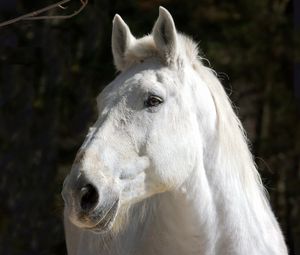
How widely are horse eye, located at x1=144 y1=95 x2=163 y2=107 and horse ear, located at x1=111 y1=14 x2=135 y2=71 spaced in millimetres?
313

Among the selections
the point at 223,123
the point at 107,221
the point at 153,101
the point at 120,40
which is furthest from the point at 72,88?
the point at 107,221

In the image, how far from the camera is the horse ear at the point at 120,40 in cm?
352

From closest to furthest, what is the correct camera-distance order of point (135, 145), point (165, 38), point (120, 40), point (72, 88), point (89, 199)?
point (89, 199)
point (135, 145)
point (165, 38)
point (120, 40)
point (72, 88)

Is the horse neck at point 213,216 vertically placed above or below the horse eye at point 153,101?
below

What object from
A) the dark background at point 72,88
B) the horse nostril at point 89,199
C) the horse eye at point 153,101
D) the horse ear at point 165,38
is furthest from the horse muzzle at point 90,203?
the dark background at point 72,88

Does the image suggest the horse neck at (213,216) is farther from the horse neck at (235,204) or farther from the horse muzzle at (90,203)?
the horse muzzle at (90,203)

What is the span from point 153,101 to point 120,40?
0.41 metres

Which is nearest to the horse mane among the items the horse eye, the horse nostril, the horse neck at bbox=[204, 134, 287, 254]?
the horse neck at bbox=[204, 134, 287, 254]

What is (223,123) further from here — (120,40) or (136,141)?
(120,40)

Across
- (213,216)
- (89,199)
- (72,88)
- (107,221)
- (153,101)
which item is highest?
(153,101)

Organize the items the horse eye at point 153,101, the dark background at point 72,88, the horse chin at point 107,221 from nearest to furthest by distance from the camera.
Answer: the horse chin at point 107,221, the horse eye at point 153,101, the dark background at point 72,88

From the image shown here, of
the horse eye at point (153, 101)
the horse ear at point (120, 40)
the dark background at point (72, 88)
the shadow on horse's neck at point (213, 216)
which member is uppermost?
the horse ear at point (120, 40)

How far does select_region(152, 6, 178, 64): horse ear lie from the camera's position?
3.37 m

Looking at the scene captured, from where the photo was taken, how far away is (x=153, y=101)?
3.28 metres
